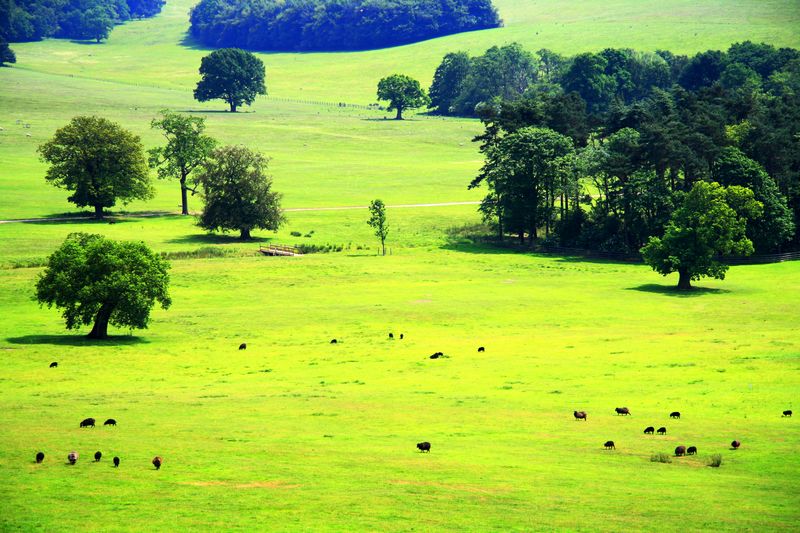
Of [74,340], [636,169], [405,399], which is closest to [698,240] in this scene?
[636,169]

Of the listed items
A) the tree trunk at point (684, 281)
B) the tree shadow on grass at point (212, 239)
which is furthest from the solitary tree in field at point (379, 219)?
the tree trunk at point (684, 281)

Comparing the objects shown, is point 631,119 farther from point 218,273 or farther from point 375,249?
point 218,273

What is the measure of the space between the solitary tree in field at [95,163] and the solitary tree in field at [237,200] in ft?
45.0

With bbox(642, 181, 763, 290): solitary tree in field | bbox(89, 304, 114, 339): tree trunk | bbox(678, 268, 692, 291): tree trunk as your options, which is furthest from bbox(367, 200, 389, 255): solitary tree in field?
bbox(89, 304, 114, 339): tree trunk

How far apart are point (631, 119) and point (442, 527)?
5037 inches

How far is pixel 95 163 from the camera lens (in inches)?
5477

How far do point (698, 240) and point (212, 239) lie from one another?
2353 inches

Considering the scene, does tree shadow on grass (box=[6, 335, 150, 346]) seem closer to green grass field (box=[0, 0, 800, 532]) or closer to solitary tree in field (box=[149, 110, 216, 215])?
green grass field (box=[0, 0, 800, 532])

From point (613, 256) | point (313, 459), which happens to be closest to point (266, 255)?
point (613, 256)

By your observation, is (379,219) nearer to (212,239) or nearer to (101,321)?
(212,239)

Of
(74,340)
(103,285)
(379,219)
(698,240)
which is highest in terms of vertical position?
(103,285)

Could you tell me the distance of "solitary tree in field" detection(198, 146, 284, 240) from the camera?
428ft

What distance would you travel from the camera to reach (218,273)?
10688 cm

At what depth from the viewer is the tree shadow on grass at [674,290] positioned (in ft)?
329
